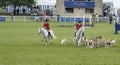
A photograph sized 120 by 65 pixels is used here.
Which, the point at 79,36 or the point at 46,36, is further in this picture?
the point at 46,36

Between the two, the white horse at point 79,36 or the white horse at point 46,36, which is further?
the white horse at point 46,36

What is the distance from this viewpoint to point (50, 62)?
1941 centimetres

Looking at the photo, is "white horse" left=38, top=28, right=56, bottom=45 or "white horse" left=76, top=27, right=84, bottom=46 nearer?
"white horse" left=76, top=27, right=84, bottom=46

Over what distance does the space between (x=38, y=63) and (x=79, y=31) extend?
8.67 metres

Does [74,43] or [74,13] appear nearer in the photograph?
[74,43]

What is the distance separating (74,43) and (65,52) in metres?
4.62

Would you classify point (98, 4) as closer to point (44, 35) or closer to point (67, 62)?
point (44, 35)

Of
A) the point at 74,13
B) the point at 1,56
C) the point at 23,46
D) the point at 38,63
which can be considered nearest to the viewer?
the point at 38,63

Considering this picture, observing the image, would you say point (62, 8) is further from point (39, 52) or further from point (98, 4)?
point (39, 52)

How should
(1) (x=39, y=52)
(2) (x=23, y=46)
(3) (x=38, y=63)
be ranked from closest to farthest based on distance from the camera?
(3) (x=38, y=63) < (1) (x=39, y=52) < (2) (x=23, y=46)

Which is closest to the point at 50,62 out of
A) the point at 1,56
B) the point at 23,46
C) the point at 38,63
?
the point at 38,63

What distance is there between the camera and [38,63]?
19.0 m

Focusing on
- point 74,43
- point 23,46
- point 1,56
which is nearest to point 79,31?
point 74,43

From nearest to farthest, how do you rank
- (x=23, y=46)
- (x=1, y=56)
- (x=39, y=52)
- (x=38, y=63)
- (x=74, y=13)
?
(x=38, y=63) < (x=1, y=56) < (x=39, y=52) < (x=23, y=46) < (x=74, y=13)
